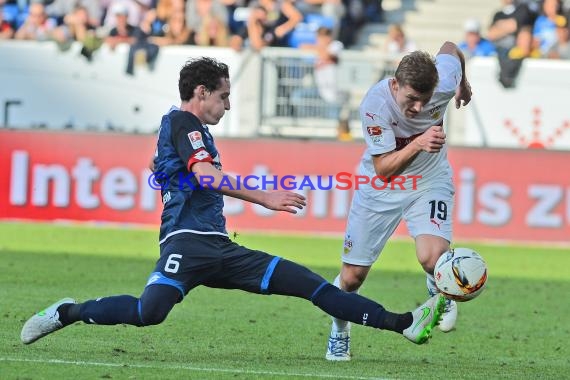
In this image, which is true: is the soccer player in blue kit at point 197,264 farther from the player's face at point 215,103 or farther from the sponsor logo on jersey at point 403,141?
the sponsor logo on jersey at point 403,141

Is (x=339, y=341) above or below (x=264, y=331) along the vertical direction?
above

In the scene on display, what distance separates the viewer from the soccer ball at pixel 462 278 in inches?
315

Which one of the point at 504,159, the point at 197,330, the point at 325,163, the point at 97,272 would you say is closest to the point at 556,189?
the point at 504,159

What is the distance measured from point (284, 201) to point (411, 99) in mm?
1272

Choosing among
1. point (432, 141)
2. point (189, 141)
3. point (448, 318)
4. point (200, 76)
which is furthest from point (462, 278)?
point (200, 76)

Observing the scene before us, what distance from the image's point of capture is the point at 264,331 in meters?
9.91

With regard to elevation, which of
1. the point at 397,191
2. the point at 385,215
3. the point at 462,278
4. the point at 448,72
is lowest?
the point at 462,278

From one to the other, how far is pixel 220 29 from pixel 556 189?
7247 mm

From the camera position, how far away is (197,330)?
980cm

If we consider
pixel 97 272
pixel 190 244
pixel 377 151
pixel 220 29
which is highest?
pixel 220 29

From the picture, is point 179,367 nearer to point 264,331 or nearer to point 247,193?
point 247,193

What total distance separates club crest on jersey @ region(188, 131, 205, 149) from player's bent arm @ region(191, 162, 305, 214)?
5.1 inches

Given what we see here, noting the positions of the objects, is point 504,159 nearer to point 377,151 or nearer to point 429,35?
point 429,35

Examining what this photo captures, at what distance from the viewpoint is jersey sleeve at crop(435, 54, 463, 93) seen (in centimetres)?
895
